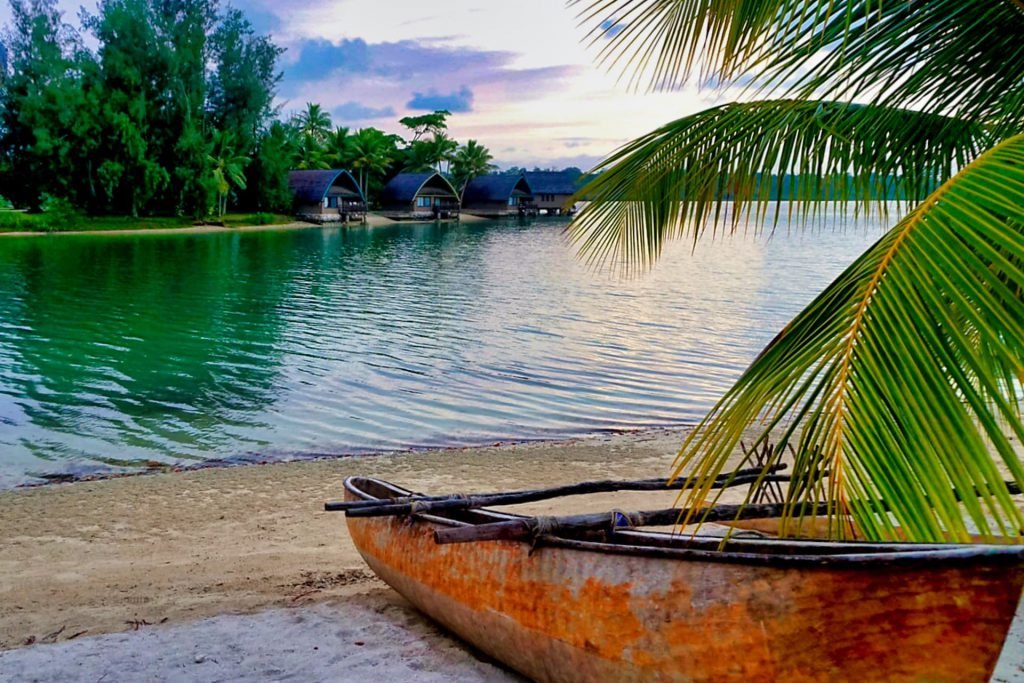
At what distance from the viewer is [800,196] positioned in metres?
3.29

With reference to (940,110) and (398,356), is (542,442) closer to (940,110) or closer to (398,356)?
(398,356)

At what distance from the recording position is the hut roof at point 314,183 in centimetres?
5162

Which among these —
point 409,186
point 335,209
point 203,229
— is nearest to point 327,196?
point 335,209

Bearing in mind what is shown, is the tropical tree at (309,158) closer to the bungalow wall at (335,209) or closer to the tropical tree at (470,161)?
the bungalow wall at (335,209)

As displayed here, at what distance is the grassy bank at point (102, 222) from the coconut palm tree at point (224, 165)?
1568mm

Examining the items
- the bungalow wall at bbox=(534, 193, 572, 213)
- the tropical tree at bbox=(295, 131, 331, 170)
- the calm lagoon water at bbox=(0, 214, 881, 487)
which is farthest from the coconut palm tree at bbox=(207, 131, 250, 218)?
the bungalow wall at bbox=(534, 193, 572, 213)

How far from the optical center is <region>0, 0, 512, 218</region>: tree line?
4106 centimetres

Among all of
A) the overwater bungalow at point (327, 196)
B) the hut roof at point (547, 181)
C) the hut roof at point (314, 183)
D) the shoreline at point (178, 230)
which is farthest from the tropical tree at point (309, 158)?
the hut roof at point (547, 181)

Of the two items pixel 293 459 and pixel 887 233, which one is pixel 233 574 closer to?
pixel 293 459

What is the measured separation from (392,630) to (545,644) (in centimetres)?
120

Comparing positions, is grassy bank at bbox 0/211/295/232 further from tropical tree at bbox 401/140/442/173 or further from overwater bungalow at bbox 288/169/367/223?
tropical tree at bbox 401/140/442/173

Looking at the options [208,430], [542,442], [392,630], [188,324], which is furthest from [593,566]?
[188,324]

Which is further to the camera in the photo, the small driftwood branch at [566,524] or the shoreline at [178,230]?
the shoreline at [178,230]

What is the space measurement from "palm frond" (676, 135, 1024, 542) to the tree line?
4540 centimetres
